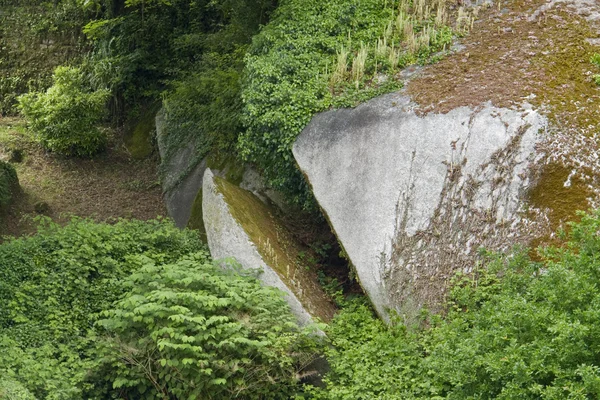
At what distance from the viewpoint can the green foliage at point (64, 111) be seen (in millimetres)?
14438

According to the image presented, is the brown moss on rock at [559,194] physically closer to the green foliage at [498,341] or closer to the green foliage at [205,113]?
the green foliage at [498,341]

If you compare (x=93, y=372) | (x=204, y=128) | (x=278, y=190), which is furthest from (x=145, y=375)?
(x=204, y=128)

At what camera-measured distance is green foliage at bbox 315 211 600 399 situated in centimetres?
565

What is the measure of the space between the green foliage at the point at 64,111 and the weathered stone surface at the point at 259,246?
564 centimetres

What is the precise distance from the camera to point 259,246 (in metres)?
9.04

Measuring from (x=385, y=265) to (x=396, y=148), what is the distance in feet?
5.02

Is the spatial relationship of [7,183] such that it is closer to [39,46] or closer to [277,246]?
[277,246]

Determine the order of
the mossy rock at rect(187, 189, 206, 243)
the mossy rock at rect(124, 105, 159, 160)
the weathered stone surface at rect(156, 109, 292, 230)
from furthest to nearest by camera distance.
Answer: the mossy rock at rect(124, 105, 159, 160) < the weathered stone surface at rect(156, 109, 292, 230) < the mossy rock at rect(187, 189, 206, 243)

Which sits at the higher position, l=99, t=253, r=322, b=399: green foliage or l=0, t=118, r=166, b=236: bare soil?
l=99, t=253, r=322, b=399: green foliage

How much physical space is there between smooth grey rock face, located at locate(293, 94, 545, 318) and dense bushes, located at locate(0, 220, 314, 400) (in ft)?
4.57

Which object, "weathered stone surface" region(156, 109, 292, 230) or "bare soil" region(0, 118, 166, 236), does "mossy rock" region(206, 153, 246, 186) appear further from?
"bare soil" region(0, 118, 166, 236)

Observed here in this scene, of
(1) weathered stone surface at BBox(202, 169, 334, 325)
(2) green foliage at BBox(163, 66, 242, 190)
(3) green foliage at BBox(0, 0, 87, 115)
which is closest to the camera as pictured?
(1) weathered stone surface at BBox(202, 169, 334, 325)

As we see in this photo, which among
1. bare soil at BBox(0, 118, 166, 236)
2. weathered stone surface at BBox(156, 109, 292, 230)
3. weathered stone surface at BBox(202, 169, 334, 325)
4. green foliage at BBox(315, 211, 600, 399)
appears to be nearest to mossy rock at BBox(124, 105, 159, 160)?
bare soil at BBox(0, 118, 166, 236)

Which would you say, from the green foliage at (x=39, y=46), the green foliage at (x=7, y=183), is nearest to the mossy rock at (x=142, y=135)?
the green foliage at (x=7, y=183)
